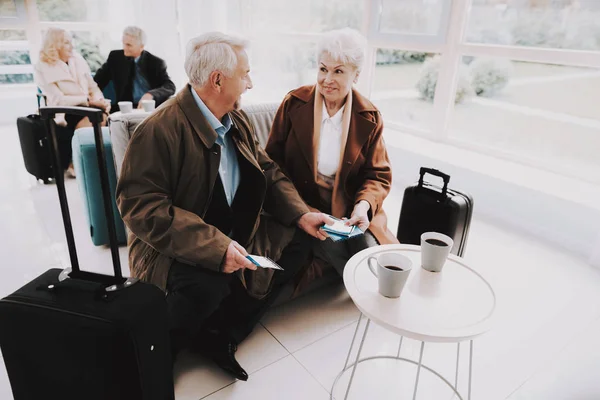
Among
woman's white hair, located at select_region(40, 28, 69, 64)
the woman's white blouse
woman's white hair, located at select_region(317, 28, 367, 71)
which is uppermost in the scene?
woman's white hair, located at select_region(317, 28, 367, 71)

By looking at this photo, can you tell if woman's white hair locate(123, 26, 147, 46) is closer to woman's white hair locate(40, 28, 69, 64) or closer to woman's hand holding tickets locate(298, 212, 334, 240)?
woman's white hair locate(40, 28, 69, 64)

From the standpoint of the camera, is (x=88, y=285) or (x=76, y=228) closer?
(x=88, y=285)

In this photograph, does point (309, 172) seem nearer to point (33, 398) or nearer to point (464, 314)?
point (464, 314)

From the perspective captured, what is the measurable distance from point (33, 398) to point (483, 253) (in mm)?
2204

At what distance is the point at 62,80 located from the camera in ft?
11.3

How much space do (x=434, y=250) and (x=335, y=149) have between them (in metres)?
0.79

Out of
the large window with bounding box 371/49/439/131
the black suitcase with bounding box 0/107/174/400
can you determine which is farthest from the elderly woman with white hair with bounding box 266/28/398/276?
the large window with bounding box 371/49/439/131

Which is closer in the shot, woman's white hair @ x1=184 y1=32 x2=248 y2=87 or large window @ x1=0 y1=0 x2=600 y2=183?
woman's white hair @ x1=184 y1=32 x2=248 y2=87

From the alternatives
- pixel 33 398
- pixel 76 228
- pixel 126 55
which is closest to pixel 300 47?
pixel 126 55

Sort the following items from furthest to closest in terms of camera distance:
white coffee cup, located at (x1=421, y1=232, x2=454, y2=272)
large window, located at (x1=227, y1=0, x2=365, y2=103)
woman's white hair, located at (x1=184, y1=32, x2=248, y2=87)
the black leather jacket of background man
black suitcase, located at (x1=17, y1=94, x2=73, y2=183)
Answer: large window, located at (x1=227, y1=0, x2=365, y2=103)
the black leather jacket of background man
black suitcase, located at (x1=17, y1=94, x2=73, y2=183)
woman's white hair, located at (x1=184, y1=32, x2=248, y2=87)
white coffee cup, located at (x1=421, y1=232, x2=454, y2=272)

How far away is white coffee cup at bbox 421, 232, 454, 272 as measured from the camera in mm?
Answer: 1223

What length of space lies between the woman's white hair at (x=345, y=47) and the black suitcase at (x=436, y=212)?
0.59 meters

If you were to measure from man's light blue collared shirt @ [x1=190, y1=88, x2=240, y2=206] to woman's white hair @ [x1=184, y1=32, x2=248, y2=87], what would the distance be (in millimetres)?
76

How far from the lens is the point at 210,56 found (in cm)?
135
